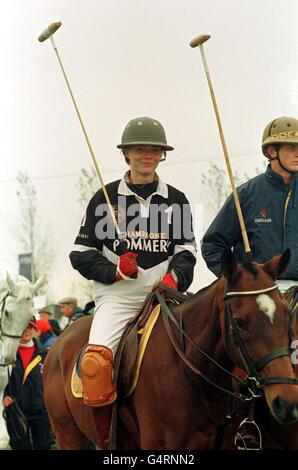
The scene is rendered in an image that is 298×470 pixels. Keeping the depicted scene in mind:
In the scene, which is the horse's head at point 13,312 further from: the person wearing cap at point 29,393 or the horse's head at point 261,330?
the horse's head at point 261,330

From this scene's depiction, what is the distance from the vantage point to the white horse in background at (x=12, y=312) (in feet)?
35.1

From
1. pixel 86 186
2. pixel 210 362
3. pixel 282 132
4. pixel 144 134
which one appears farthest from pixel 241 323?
pixel 86 186

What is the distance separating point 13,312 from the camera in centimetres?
1084

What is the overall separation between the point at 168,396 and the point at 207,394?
0.27 meters

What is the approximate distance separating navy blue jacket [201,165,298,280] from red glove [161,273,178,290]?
331 millimetres

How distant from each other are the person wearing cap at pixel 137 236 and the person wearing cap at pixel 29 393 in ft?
14.6

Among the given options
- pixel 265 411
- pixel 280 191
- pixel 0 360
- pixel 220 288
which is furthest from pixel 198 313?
pixel 0 360

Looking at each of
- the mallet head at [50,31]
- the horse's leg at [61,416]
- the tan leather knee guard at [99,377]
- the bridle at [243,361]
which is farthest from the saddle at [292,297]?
the mallet head at [50,31]

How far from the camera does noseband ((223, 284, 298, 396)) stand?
524cm

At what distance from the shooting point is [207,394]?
6000mm

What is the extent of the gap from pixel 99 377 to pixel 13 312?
458 centimetres

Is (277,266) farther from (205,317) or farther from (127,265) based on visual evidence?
(127,265)

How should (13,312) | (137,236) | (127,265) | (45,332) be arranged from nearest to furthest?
(127,265) < (137,236) < (13,312) < (45,332)

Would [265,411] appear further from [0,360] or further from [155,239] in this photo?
[0,360]
